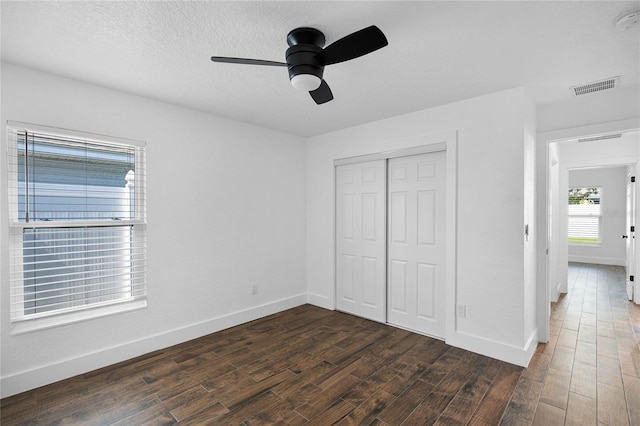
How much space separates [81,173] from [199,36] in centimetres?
174

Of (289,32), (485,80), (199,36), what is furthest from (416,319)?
(199,36)

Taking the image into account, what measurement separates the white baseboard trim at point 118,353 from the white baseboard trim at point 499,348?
235cm

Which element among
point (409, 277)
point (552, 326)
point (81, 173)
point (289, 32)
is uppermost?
point (289, 32)

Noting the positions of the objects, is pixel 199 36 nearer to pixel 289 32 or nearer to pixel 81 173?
pixel 289 32

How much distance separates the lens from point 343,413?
2084mm

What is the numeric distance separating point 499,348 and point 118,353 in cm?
354

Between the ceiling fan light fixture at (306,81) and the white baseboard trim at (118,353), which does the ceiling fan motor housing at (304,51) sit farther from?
the white baseboard trim at (118,353)

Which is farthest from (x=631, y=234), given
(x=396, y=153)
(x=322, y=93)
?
(x=322, y=93)

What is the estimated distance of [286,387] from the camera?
239cm

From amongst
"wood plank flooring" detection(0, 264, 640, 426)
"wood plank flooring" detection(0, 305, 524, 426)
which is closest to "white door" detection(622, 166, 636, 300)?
"wood plank flooring" detection(0, 264, 640, 426)

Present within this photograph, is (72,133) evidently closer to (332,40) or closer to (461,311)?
(332,40)

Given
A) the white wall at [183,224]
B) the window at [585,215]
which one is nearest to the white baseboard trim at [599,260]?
the window at [585,215]

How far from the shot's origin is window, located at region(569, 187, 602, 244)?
7.80 m

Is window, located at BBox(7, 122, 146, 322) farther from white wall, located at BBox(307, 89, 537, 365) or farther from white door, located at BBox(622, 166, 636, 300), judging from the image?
white door, located at BBox(622, 166, 636, 300)
